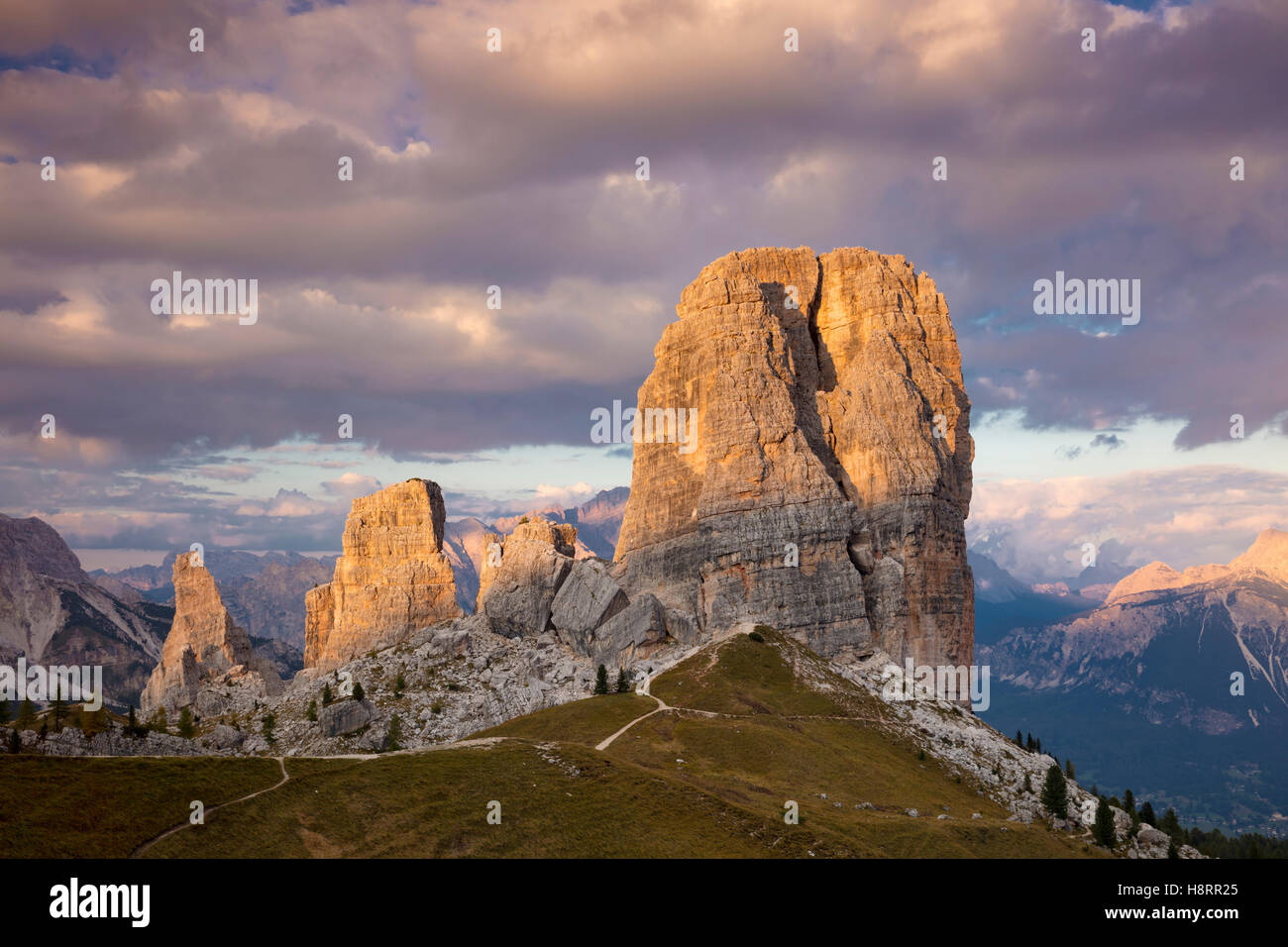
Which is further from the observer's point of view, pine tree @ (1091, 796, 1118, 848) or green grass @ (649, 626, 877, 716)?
green grass @ (649, 626, 877, 716)

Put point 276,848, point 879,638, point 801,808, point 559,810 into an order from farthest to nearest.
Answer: point 879,638, point 801,808, point 559,810, point 276,848

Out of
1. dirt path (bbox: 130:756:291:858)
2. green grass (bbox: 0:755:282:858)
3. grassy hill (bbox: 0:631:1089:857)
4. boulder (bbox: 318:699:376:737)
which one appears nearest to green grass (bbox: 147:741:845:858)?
grassy hill (bbox: 0:631:1089:857)

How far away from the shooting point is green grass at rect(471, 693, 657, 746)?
124750 millimetres

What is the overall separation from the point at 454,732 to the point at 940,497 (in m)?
107

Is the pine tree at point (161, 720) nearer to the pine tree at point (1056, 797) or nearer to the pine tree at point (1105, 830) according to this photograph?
the pine tree at point (1056, 797)

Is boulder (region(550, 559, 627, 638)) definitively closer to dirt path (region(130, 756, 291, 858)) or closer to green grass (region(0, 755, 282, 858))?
dirt path (region(130, 756, 291, 858))

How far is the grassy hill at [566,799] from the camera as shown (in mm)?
71875

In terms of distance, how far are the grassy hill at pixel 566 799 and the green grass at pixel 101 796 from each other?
0.18 meters

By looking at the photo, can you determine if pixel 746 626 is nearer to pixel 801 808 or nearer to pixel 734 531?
pixel 734 531

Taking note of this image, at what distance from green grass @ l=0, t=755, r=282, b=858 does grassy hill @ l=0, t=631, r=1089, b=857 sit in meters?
0.18

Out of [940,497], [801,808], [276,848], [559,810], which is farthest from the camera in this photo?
[940,497]
